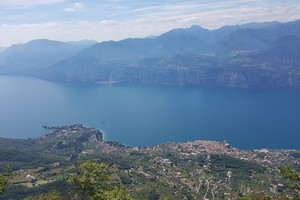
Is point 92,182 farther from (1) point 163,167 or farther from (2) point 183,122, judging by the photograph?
(2) point 183,122

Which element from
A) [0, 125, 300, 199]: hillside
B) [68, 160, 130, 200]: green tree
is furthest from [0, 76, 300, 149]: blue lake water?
[68, 160, 130, 200]: green tree

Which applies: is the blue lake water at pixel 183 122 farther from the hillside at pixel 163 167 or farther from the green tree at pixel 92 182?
the green tree at pixel 92 182

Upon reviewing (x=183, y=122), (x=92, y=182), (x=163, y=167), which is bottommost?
(x=183, y=122)

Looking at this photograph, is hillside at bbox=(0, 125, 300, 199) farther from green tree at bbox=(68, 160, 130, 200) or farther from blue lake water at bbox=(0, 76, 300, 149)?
green tree at bbox=(68, 160, 130, 200)

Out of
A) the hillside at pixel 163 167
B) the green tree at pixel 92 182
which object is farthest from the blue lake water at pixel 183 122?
the green tree at pixel 92 182

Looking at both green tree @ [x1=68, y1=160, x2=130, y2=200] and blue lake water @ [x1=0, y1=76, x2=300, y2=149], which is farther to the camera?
blue lake water @ [x1=0, y1=76, x2=300, y2=149]

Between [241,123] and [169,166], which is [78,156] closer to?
[169,166]

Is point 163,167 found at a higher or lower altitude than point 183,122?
higher

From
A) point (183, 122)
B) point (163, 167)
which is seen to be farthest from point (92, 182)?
point (183, 122)
